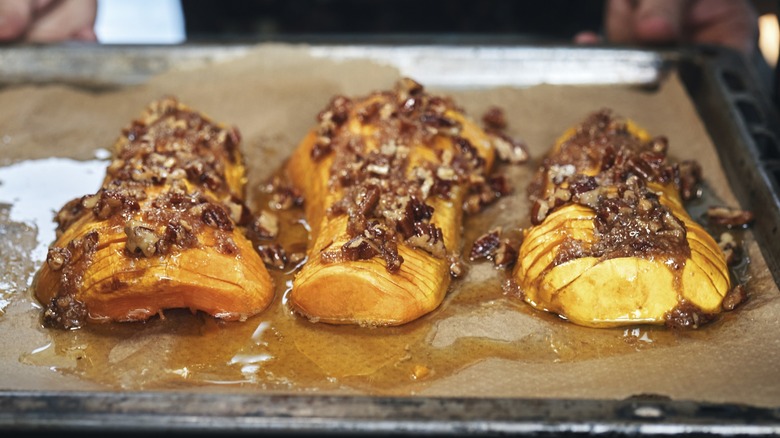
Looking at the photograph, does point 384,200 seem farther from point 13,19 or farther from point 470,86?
point 13,19

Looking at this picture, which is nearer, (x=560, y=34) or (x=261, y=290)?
(x=261, y=290)

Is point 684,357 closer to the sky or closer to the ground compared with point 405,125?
closer to the ground

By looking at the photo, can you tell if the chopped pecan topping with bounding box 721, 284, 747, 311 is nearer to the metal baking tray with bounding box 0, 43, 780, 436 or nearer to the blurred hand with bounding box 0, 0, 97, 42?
the metal baking tray with bounding box 0, 43, 780, 436

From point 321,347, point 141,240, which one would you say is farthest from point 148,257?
point 321,347

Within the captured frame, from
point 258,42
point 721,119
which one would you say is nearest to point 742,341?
point 721,119

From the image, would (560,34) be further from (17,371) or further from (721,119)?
(17,371)

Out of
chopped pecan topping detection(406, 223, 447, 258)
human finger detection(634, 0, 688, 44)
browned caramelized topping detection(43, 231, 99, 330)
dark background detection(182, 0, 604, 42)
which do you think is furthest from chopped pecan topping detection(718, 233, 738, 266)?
dark background detection(182, 0, 604, 42)

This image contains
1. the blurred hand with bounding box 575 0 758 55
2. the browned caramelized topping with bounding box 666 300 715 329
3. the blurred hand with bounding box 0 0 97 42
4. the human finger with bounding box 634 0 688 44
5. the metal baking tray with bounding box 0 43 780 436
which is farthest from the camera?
the blurred hand with bounding box 575 0 758 55

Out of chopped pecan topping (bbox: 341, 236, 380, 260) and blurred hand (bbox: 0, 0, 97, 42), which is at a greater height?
blurred hand (bbox: 0, 0, 97, 42)
